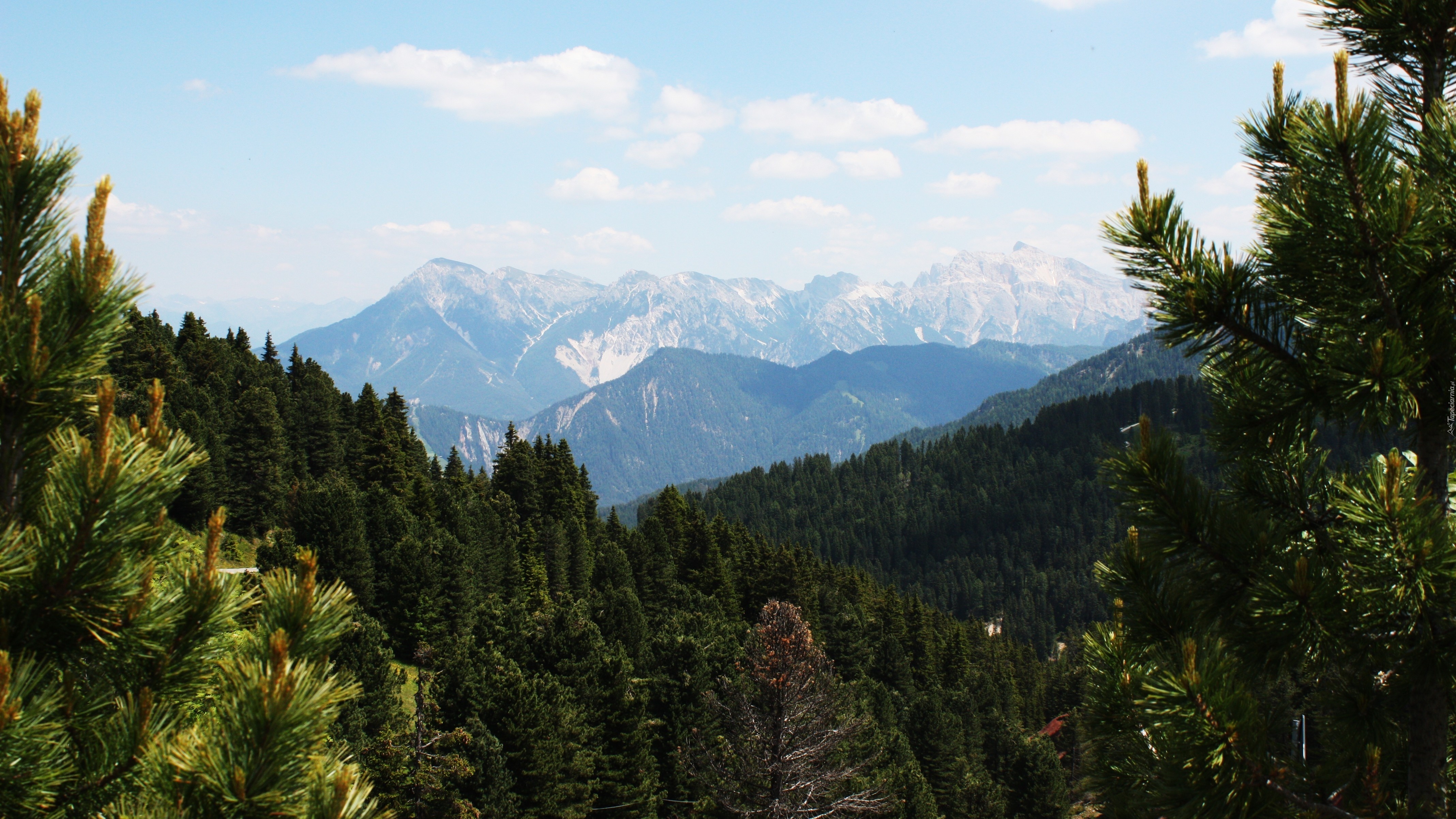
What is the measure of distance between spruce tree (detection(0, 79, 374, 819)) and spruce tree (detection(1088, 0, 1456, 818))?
184 inches

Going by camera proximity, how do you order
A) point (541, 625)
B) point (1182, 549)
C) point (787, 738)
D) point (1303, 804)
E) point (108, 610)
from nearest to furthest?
point (108, 610) → point (1303, 804) → point (1182, 549) → point (787, 738) → point (541, 625)

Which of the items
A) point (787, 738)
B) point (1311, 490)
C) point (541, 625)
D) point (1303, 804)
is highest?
point (1311, 490)

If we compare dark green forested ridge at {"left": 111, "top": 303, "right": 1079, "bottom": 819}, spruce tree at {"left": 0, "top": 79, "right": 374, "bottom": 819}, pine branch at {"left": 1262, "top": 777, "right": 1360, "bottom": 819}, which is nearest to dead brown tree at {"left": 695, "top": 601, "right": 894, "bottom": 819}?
dark green forested ridge at {"left": 111, "top": 303, "right": 1079, "bottom": 819}

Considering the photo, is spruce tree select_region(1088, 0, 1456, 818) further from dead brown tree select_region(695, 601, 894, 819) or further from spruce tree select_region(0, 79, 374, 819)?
dead brown tree select_region(695, 601, 894, 819)

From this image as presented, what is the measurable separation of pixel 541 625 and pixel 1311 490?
3861 cm

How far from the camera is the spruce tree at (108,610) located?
4.10 m

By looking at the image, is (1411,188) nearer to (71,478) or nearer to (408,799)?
(71,478)

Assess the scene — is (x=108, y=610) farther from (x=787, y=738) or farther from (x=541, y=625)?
(x=541, y=625)

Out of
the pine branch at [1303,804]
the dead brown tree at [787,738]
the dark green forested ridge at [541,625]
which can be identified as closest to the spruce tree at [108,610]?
the dark green forested ridge at [541,625]

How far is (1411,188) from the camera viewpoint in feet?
15.8

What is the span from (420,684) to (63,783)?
29.4 m

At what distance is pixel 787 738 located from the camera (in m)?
28.1

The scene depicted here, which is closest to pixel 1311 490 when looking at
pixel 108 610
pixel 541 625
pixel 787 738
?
pixel 108 610

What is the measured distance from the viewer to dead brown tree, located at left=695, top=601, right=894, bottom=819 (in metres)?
27.3
